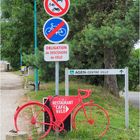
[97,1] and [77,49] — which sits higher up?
[97,1]

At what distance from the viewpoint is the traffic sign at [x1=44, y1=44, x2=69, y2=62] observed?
8062mm

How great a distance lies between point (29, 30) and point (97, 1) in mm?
8320

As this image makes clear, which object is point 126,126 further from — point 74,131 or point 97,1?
point 97,1

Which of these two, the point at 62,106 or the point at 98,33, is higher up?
the point at 98,33

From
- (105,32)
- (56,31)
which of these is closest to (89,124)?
(56,31)

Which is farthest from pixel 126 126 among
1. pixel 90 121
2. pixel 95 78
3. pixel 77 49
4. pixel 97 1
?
pixel 95 78

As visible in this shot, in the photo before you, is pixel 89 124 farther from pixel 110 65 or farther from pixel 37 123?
pixel 110 65

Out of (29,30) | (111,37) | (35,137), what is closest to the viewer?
(35,137)

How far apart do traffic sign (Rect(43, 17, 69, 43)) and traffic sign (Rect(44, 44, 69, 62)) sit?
0.14 m

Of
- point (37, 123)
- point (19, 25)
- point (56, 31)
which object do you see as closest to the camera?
point (56, 31)

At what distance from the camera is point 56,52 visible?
8.09 metres

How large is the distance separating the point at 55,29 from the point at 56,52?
47 centimetres

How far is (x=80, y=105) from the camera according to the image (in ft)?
27.7

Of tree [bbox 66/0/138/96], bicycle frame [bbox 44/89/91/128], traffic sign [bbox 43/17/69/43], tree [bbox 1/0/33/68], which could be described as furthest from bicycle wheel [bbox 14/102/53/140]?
tree [bbox 1/0/33/68]
